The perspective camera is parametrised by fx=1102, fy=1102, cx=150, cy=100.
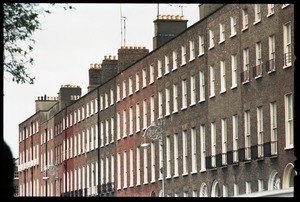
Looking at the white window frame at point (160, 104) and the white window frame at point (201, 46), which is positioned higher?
the white window frame at point (201, 46)

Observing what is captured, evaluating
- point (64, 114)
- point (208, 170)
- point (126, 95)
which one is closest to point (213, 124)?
point (208, 170)

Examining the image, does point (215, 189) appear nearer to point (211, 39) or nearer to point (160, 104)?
point (211, 39)

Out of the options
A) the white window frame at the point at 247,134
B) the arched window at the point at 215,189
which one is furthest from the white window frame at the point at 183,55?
the white window frame at the point at 247,134

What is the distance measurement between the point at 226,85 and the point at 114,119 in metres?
22.6

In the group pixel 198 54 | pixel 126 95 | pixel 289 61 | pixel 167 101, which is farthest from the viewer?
pixel 126 95

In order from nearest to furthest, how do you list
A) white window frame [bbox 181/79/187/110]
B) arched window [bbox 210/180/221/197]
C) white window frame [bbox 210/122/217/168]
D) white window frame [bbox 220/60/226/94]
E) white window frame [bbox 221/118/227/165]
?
white window frame [bbox 221/118/227/165] → arched window [bbox 210/180/221/197] → white window frame [bbox 220/60/226/94] → white window frame [bbox 210/122/217/168] → white window frame [bbox 181/79/187/110]

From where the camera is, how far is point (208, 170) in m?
53.4

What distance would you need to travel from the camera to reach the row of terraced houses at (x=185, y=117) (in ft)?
148

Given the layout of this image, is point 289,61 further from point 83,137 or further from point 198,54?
point 83,137

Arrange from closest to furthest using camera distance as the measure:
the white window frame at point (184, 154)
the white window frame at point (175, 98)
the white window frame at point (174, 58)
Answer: the white window frame at point (184, 154) < the white window frame at point (174, 58) < the white window frame at point (175, 98)

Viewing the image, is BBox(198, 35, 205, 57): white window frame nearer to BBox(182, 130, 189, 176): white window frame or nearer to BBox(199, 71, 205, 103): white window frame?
BBox(199, 71, 205, 103): white window frame

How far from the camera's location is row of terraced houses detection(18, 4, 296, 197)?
148 ft

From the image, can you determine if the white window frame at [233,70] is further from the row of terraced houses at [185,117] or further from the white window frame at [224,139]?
the white window frame at [224,139]

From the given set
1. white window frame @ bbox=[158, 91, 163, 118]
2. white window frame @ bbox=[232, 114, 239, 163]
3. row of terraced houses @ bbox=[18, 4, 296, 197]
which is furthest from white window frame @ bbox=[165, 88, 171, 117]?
white window frame @ bbox=[232, 114, 239, 163]
